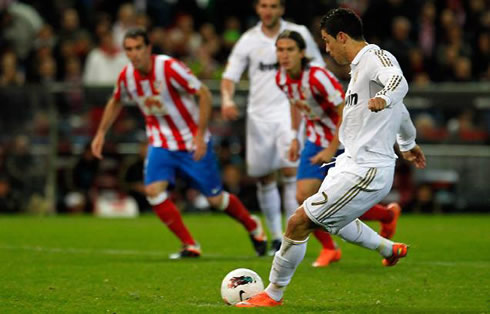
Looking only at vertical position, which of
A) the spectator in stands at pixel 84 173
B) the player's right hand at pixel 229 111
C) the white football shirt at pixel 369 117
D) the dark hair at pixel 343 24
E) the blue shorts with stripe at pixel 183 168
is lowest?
the spectator in stands at pixel 84 173

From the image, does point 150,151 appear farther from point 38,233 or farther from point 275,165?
point 38,233

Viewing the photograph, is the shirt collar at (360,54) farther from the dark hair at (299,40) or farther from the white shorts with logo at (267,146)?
the white shorts with logo at (267,146)

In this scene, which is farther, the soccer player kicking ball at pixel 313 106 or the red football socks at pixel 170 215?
the red football socks at pixel 170 215

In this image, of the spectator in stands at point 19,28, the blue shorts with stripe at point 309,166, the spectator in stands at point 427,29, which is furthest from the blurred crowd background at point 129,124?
the blue shorts with stripe at point 309,166

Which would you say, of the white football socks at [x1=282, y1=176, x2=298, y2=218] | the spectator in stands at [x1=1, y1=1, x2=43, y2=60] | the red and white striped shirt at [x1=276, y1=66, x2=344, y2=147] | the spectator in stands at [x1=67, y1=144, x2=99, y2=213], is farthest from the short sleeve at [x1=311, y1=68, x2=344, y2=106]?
the spectator in stands at [x1=1, y1=1, x2=43, y2=60]

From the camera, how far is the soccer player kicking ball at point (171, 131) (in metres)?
10.3

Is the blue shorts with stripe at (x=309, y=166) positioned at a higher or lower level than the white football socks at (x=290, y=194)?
higher

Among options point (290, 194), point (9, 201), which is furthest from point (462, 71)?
point (9, 201)

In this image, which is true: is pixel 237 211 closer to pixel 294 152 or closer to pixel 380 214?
pixel 294 152

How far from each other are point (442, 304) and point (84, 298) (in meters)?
2.55

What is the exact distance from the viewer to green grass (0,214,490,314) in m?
7.11

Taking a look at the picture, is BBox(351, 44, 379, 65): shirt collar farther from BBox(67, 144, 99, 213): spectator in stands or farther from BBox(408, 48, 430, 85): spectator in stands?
BBox(408, 48, 430, 85): spectator in stands

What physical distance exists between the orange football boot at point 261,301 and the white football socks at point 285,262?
0.23ft

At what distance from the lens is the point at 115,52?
17094mm
